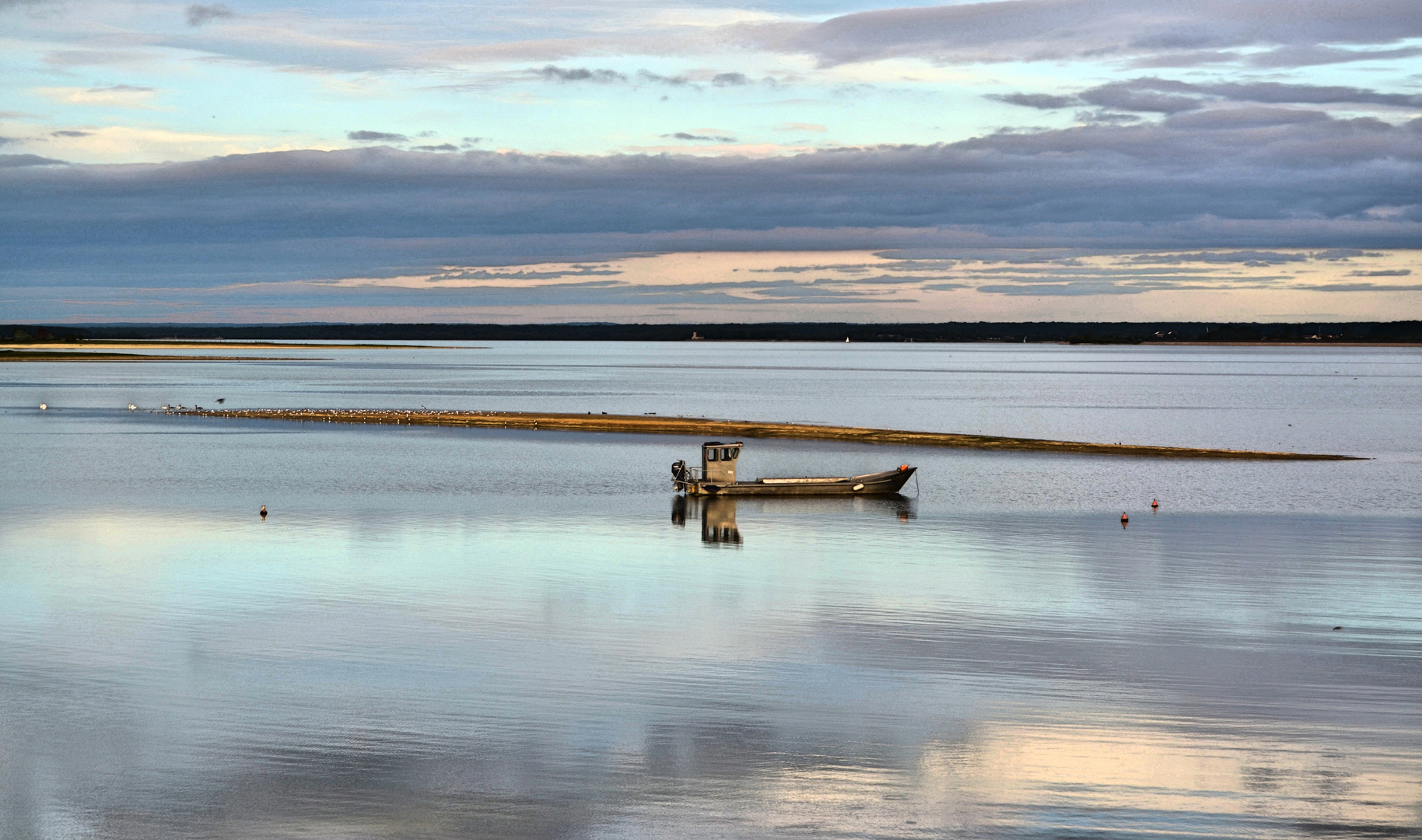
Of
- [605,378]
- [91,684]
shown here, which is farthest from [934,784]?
[605,378]

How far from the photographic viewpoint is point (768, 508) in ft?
145

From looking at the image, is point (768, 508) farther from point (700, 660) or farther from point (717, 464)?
point (700, 660)

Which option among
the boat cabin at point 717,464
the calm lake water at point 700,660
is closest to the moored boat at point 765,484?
the boat cabin at point 717,464

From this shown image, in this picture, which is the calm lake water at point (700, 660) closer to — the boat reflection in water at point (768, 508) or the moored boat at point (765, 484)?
the boat reflection in water at point (768, 508)

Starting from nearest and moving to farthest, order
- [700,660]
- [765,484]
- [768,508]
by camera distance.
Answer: [700,660]
[768,508]
[765,484]

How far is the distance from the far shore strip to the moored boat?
20.8 metres

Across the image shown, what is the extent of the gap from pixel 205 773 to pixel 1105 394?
141959 mm

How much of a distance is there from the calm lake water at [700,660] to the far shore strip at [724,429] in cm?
1330

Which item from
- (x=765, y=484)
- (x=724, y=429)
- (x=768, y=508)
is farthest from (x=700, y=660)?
(x=724, y=429)

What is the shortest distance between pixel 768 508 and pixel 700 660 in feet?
74.8

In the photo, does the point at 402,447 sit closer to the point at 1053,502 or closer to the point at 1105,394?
the point at 1053,502

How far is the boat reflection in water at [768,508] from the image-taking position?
135 ft

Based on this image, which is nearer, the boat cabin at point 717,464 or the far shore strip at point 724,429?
the boat cabin at point 717,464

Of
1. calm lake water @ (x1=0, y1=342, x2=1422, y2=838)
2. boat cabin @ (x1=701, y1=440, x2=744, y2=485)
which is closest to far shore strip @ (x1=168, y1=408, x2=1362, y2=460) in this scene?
calm lake water @ (x1=0, y1=342, x2=1422, y2=838)
